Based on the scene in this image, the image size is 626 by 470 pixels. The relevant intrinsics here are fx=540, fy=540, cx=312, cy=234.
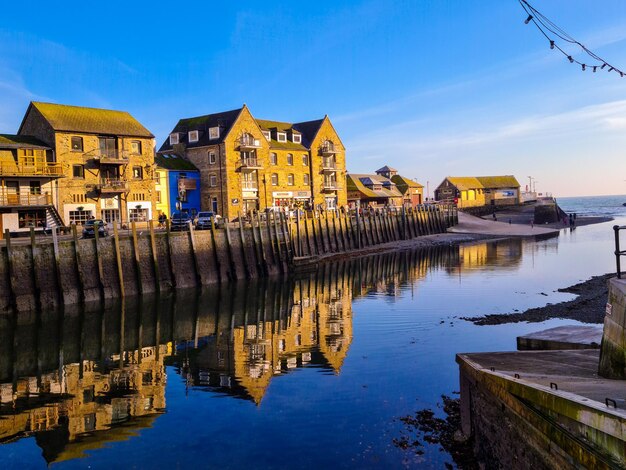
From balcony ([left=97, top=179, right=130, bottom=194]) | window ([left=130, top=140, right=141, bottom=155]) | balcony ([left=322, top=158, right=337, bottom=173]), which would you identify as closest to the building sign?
balcony ([left=322, top=158, right=337, bottom=173])

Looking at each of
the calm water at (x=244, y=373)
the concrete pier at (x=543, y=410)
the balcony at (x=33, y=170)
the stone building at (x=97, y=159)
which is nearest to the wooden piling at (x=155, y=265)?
the calm water at (x=244, y=373)

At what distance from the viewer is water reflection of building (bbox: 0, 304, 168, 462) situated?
45.0ft

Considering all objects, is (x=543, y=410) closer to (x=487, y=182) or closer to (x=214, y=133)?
(x=214, y=133)

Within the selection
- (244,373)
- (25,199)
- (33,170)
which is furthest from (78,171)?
(244,373)

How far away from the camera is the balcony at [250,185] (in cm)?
6855

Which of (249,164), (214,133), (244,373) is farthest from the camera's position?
(249,164)

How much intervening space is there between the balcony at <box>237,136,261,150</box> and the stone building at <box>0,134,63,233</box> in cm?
2314

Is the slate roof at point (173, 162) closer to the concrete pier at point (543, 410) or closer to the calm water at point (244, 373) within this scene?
the calm water at point (244, 373)

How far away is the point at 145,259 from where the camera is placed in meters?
34.9

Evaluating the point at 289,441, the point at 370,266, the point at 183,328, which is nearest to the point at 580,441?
the point at 289,441

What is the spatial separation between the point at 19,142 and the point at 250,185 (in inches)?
1084

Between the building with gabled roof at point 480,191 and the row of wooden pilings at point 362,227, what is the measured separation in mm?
28919

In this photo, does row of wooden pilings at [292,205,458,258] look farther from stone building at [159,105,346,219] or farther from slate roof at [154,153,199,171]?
slate roof at [154,153,199,171]

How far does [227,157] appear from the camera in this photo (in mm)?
66500
